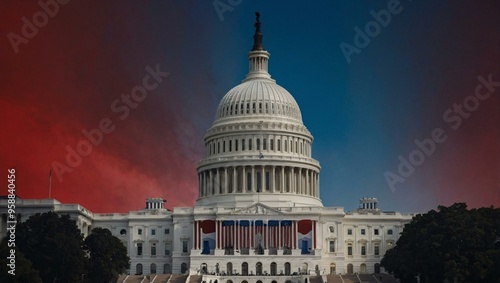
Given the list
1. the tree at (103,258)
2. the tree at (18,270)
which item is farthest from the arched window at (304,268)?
the tree at (18,270)

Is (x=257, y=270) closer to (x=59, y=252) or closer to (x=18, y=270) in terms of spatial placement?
(x=59, y=252)

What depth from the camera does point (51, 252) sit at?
16000 centimetres

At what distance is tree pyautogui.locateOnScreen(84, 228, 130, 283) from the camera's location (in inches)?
6683

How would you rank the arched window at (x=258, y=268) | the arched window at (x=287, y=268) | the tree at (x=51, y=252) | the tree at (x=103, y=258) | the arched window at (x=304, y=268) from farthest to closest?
1. the arched window at (x=258, y=268)
2. the arched window at (x=287, y=268)
3. the arched window at (x=304, y=268)
4. the tree at (x=103, y=258)
5. the tree at (x=51, y=252)

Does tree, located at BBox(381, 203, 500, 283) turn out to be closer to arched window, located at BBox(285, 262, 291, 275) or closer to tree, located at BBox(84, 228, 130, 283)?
arched window, located at BBox(285, 262, 291, 275)

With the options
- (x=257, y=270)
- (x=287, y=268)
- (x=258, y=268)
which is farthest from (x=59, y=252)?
(x=287, y=268)

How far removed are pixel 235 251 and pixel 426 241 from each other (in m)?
46.0

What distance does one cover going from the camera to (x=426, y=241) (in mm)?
161625

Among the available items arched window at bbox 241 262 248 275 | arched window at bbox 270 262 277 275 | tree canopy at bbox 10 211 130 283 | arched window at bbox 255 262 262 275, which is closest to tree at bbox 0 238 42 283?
tree canopy at bbox 10 211 130 283

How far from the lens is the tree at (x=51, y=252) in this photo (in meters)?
158

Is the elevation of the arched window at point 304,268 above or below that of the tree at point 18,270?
above

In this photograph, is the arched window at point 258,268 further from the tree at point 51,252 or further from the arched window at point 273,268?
the tree at point 51,252

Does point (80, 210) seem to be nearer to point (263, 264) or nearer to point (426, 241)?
point (263, 264)

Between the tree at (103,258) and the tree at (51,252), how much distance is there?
568 cm
